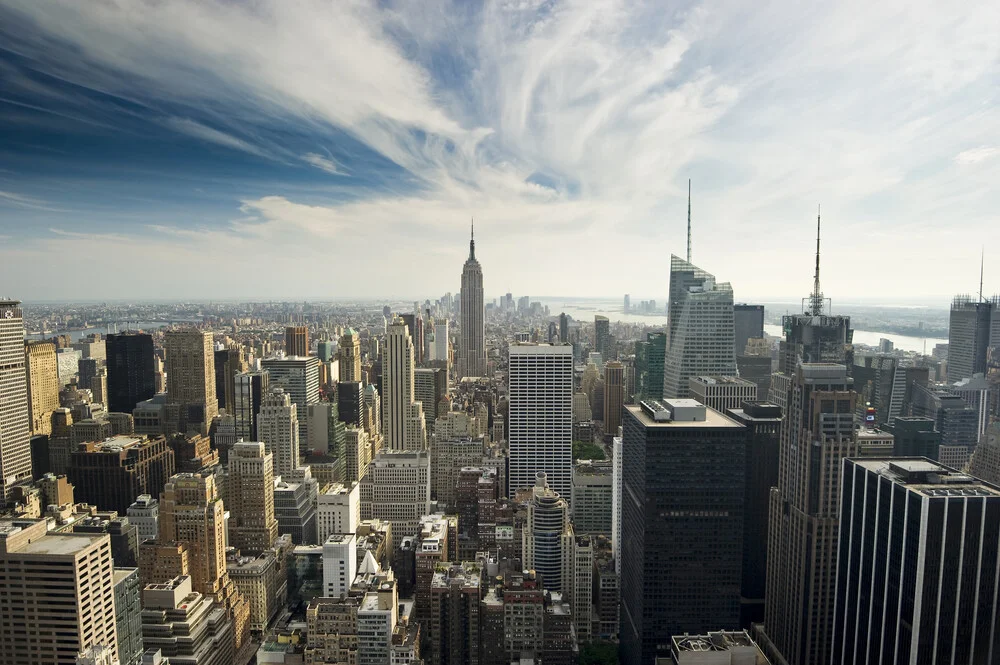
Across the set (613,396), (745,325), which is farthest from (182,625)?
(613,396)

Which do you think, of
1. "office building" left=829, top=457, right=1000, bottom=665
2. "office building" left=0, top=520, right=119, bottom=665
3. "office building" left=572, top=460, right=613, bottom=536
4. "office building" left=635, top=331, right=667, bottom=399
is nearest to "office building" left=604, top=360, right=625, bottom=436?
"office building" left=635, top=331, right=667, bottom=399

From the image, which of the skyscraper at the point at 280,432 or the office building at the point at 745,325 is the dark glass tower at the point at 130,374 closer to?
the skyscraper at the point at 280,432

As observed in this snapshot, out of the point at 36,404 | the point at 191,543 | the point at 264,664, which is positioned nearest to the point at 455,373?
the point at 36,404

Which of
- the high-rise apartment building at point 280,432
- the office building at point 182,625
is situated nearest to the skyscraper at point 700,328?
the high-rise apartment building at point 280,432

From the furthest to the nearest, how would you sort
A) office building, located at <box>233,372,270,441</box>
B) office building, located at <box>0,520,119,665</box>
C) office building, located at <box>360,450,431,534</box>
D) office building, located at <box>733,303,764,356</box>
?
1. office building, located at <box>233,372,270,441</box>
2. office building, located at <box>733,303,764,356</box>
3. office building, located at <box>360,450,431,534</box>
4. office building, located at <box>0,520,119,665</box>

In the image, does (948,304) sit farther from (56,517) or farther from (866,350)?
(56,517)

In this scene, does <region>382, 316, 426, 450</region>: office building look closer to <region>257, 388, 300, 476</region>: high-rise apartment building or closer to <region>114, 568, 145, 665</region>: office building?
<region>257, 388, 300, 476</region>: high-rise apartment building

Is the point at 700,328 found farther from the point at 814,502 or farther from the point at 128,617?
the point at 128,617
